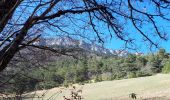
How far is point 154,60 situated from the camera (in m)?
100

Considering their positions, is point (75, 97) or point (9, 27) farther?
point (75, 97)

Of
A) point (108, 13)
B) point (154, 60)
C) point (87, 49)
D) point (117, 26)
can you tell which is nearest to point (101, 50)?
point (87, 49)

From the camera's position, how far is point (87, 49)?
25.6ft

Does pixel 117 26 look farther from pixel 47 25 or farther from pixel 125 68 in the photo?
pixel 125 68

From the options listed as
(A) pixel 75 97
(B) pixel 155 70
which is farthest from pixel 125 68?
(A) pixel 75 97

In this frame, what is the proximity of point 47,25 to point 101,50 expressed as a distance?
1721 mm

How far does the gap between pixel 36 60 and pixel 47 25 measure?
948mm

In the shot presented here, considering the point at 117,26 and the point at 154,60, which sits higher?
the point at 117,26

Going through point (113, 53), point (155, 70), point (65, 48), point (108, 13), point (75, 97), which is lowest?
point (155, 70)

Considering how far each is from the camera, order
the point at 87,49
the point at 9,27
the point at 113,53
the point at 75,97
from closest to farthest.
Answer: the point at 9,27
the point at 87,49
the point at 113,53
the point at 75,97

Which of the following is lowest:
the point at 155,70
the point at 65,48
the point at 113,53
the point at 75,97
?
the point at 155,70

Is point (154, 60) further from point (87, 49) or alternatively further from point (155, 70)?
point (87, 49)

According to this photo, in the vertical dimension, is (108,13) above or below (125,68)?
above

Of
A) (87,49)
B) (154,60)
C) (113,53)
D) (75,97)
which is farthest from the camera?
(154,60)
